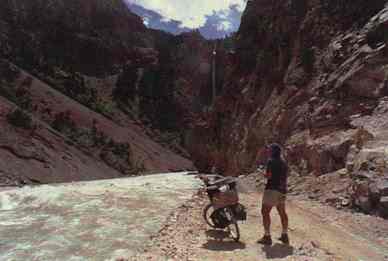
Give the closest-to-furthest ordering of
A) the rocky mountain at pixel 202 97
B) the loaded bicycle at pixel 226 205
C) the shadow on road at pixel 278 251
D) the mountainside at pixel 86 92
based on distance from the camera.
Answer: the shadow on road at pixel 278 251, the loaded bicycle at pixel 226 205, the rocky mountain at pixel 202 97, the mountainside at pixel 86 92

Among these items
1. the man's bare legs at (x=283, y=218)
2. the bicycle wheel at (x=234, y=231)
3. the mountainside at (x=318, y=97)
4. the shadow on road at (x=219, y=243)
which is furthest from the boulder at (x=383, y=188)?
the shadow on road at (x=219, y=243)

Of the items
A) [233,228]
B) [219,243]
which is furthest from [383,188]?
[219,243]

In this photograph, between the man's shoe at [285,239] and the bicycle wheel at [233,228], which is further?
the bicycle wheel at [233,228]

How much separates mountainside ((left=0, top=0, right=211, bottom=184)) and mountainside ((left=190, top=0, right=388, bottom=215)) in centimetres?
1446

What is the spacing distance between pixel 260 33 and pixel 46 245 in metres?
20.8

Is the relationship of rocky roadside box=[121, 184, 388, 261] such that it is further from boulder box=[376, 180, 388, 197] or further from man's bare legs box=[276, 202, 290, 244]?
boulder box=[376, 180, 388, 197]

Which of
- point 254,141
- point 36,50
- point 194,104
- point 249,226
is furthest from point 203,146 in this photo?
point 194,104

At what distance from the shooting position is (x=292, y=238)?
25.1 ft

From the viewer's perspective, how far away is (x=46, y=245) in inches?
298

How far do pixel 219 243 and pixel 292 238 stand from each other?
1.27 meters

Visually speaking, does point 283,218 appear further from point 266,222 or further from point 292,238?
point 292,238

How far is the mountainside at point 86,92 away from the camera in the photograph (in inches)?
1500

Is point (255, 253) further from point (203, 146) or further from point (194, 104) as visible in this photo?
point (194, 104)

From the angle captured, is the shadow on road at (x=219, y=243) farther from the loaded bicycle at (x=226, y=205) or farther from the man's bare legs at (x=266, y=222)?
the man's bare legs at (x=266, y=222)
